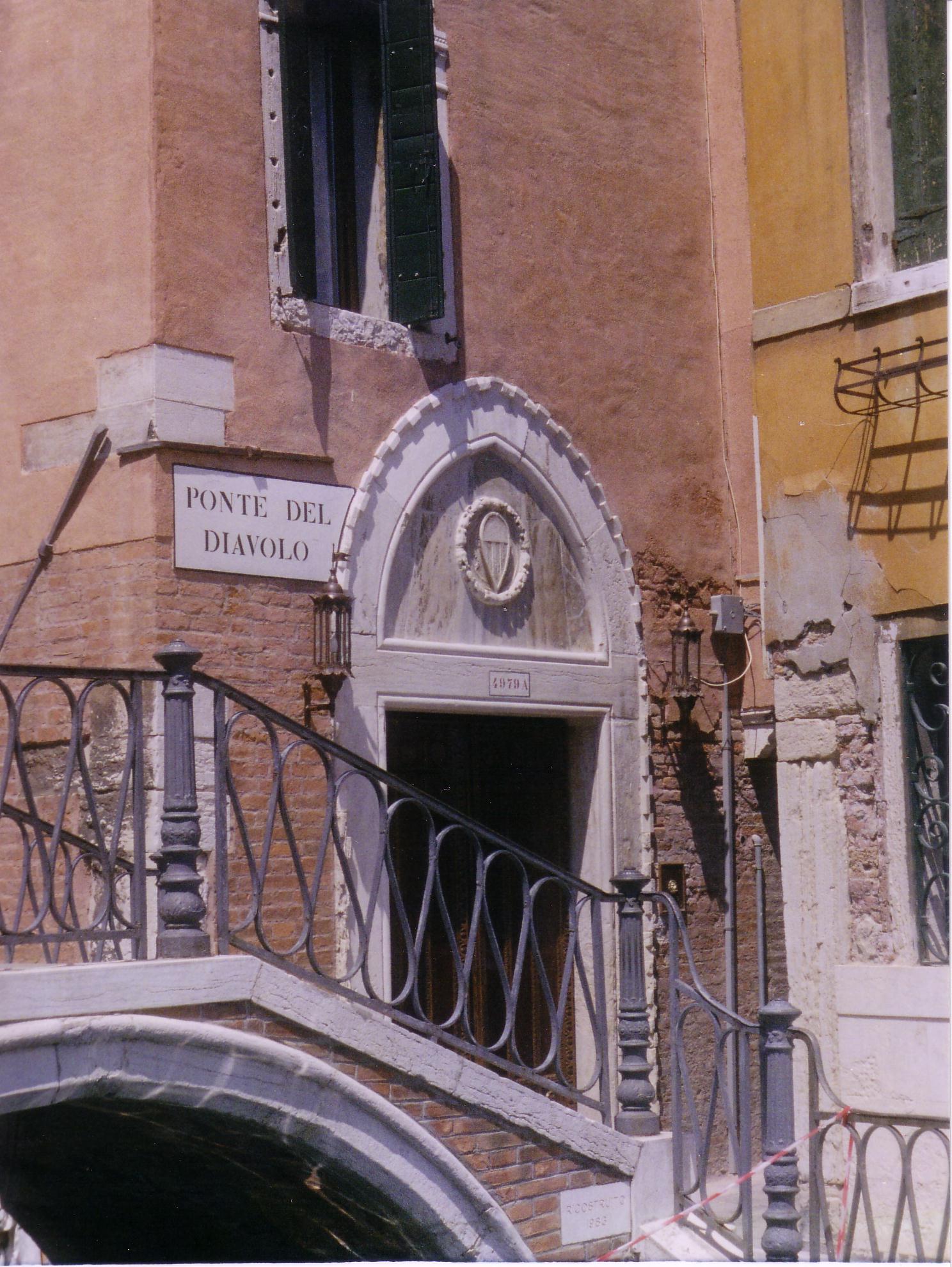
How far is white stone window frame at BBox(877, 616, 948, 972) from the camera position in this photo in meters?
6.55

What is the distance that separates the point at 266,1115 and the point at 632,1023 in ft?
4.99

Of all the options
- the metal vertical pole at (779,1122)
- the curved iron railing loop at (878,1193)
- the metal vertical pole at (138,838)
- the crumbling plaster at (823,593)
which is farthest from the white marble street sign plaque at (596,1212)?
the crumbling plaster at (823,593)

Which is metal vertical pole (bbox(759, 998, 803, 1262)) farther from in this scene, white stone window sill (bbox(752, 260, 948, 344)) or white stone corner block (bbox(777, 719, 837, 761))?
white stone window sill (bbox(752, 260, 948, 344))

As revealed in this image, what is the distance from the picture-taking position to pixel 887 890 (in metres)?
6.63

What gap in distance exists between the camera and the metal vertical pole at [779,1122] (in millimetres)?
5309

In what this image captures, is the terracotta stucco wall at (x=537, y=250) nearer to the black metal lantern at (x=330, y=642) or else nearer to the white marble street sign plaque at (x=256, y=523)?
the white marble street sign plaque at (x=256, y=523)

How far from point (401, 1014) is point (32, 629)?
2231 millimetres

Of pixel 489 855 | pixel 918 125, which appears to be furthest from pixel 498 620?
pixel 918 125

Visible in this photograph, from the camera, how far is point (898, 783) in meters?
6.64

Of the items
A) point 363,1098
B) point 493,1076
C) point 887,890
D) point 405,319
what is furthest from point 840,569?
point 363,1098

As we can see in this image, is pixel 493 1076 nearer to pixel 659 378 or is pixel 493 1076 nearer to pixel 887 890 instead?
pixel 887 890

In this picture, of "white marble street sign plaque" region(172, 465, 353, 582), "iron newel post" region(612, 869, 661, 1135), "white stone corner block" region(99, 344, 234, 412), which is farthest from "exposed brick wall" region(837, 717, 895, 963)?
"white stone corner block" region(99, 344, 234, 412)

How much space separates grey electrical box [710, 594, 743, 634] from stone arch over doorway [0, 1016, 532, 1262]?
359 cm

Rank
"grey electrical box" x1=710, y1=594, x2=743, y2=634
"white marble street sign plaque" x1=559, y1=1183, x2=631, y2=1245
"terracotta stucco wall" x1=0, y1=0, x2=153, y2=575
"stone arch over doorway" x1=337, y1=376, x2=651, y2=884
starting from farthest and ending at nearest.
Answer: "grey electrical box" x1=710, y1=594, x2=743, y2=634
"stone arch over doorway" x1=337, y1=376, x2=651, y2=884
"terracotta stucco wall" x1=0, y1=0, x2=153, y2=575
"white marble street sign plaque" x1=559, y1=1183, x2=631, y2=1245
